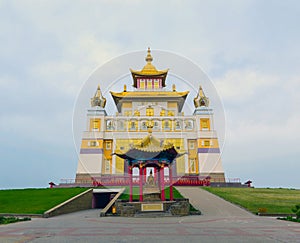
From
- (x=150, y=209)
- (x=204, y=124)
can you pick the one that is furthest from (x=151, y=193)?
(x=204, y=124)

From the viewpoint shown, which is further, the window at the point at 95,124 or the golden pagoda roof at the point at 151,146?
the window at the point at 95,124

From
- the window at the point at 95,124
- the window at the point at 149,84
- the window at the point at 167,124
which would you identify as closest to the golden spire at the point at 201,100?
the window at the point at 167,124

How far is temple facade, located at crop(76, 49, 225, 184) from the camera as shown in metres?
35.3

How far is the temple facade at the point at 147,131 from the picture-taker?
116 ft

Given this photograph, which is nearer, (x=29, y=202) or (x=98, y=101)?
(x=29, y=202)

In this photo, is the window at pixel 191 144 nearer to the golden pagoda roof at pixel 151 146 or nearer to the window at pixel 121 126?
the window at pixel 121 126

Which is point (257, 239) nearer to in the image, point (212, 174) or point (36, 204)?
point (36, 204)

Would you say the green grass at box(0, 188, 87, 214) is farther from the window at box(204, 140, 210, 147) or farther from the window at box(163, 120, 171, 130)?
the window at box(204, 140, 210, 147)

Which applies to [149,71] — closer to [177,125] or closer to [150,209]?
[177,125]

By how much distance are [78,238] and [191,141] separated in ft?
99.7

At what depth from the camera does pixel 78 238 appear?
777cm

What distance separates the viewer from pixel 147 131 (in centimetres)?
3744

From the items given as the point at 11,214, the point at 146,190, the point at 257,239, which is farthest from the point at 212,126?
the point at 257,239

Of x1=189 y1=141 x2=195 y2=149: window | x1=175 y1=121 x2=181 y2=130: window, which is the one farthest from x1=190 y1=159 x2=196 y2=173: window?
x1=175 y1=121 x2=181 y2=130: window
